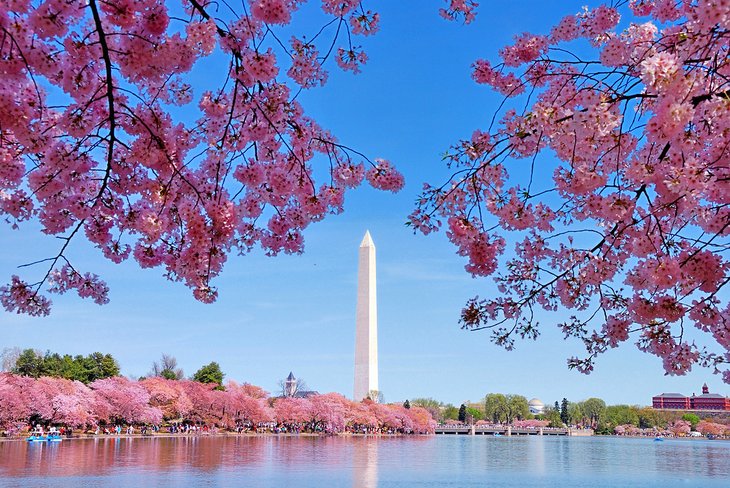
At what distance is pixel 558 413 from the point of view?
105062 mm

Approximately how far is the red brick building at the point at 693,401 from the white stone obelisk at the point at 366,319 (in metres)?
85.8

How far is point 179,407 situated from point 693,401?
10207 centimetres

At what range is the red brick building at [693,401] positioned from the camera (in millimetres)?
112625

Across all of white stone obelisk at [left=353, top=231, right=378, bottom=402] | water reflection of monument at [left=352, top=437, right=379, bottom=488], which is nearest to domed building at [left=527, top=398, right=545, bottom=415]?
white stone obelisk at [left=353, top=231, right=378, bottom=402]

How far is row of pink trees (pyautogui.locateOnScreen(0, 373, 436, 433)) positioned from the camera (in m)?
34.6

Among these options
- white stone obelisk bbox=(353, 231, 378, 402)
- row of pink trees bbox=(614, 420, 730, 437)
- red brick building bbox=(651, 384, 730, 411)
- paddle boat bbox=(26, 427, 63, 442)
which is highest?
white stone obelisk bbox=(353, 231, 378, 402)

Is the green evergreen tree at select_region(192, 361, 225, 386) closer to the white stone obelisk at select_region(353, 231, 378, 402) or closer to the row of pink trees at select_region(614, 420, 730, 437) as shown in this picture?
the white stone obelisk at select_region(353, 231, 378, 402)

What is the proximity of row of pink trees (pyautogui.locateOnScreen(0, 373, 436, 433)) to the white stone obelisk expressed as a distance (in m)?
7.21

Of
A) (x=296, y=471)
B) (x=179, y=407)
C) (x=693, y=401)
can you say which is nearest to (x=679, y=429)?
(x=693, y=401)

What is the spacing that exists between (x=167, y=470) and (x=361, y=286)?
3228cm

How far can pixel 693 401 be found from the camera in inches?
4537

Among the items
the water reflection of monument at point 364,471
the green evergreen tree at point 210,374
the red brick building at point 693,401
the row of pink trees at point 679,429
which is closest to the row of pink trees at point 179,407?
the green evergreen tree at point 210,374

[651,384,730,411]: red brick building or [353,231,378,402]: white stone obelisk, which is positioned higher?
[353,231,378,402]: white stone obelisk

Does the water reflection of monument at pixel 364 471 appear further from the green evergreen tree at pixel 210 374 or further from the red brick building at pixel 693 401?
the red brick building at pixel 693 401
